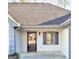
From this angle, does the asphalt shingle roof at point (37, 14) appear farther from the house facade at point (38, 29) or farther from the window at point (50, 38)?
the window at point (50, 38)

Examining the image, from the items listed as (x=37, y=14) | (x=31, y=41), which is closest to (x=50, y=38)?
(x=31, y=41)

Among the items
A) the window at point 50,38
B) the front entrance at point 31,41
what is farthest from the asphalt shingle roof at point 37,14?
the front entrance at point 31,41

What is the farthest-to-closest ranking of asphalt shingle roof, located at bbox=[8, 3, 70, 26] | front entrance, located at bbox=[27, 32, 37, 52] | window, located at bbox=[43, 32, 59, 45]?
front entrance, located at bbox=[27, 32, 37, 52]
window, located at bbox=[43, 32, 59, 45]
asphalt shingle roof, located at bbox=[8, 3, 70, 26]

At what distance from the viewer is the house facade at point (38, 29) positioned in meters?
13.7

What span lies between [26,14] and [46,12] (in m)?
1.47

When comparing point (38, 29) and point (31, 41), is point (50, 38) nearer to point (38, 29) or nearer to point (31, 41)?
point (38, 29)

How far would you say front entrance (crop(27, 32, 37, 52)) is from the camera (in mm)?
14883

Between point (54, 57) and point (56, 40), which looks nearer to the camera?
point (54, 57)

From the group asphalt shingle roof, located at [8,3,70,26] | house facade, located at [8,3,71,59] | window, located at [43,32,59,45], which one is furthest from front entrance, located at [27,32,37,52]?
asphalt shingle roof, located at [8,3,70,26]

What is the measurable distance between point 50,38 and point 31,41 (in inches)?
54.4

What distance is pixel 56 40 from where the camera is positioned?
48.1 feet

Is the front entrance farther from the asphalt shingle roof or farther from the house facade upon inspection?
the asphalt shingle roof
